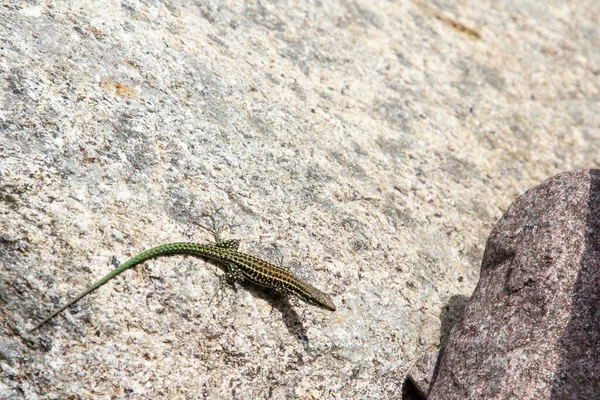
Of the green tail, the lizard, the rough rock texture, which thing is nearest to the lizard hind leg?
the lizard

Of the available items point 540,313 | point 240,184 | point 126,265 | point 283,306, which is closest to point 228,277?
point 283,306

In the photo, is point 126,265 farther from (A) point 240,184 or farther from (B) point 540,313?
(B) point 540,313

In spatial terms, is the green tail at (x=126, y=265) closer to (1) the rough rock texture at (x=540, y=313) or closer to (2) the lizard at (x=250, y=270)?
(2) the lizard at (x=250, y=270)

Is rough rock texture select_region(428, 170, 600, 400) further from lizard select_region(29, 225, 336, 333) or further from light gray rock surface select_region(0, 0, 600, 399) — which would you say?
lizard select_region(29, 225, 336, 333)

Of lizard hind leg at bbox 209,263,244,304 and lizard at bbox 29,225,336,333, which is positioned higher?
lizard at bbox 29,225,336,333

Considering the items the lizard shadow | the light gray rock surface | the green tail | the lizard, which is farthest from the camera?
the lizard shadow

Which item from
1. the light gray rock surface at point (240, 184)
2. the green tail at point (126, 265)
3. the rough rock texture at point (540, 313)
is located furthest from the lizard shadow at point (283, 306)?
the rough rock texture at point (540, 313)

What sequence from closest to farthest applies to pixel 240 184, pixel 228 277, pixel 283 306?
pixel 228 277 < pixel 283 306 < pixel 240 184
